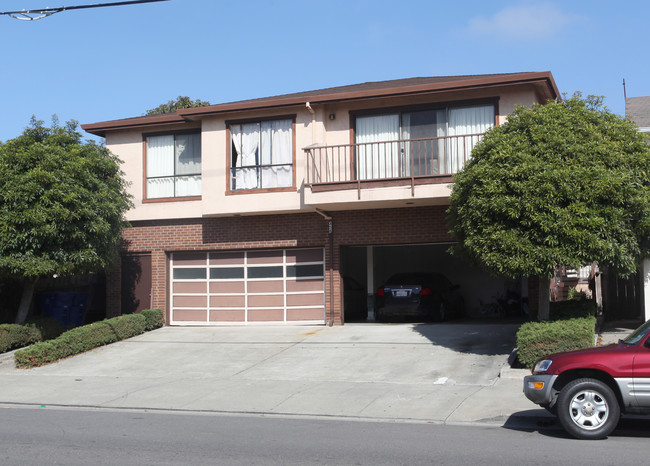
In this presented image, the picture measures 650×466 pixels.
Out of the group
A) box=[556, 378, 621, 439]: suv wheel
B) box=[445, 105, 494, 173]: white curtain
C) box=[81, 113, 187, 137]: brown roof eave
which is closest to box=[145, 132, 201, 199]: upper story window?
box=[81, 113, 187, 137]: brown roof eave

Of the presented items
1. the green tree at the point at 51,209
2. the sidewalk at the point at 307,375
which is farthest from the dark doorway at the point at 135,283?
the green tree at the point at 51,209

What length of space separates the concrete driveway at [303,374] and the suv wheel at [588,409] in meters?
1.33

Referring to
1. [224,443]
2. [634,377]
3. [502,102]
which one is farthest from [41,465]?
[502,102]

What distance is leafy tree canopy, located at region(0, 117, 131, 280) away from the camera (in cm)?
1474

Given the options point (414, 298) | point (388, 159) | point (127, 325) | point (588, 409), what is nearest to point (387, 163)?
point (388, 159)

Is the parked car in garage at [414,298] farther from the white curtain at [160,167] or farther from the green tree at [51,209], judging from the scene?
the green tree at [51,209]

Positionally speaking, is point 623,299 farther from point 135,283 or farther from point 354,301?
point 135,283

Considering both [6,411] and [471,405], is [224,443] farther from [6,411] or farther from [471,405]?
[6,411]

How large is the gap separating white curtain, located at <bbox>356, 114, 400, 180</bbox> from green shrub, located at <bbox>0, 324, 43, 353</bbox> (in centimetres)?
863

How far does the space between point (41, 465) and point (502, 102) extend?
498 inches

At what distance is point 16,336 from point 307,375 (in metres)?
7.66

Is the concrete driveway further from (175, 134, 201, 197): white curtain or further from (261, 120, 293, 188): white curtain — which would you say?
(175, 134, 201, 197): white curtain

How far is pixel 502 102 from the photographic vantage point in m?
15.9

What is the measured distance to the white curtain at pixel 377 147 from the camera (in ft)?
53.5
